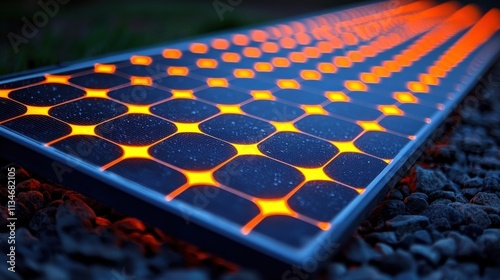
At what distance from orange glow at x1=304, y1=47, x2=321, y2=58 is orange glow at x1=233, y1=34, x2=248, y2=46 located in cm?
51

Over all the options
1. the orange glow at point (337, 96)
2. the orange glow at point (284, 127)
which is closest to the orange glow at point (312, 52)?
the orange glow at point (337, 96)

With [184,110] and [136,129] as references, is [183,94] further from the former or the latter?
[136,129]

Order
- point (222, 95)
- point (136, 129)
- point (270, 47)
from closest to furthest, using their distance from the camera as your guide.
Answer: point (136, 129), point (222, 95), point (270, 47)

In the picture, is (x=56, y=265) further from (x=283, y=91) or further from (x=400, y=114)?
(x=400, y=114)

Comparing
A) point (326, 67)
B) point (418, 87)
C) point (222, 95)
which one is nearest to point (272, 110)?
point (222, 95)

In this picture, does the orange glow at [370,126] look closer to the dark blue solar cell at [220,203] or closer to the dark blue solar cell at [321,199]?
the dark blue solar cell at [321,199]

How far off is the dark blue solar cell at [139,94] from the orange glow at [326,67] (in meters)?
1.29

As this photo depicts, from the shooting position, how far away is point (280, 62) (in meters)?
3.42

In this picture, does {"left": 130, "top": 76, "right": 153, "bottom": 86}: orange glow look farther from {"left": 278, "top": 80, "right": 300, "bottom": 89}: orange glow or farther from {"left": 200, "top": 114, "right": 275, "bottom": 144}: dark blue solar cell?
{"left": 278, "top": 80, "right": 300, "bottom": 89}: orange glow

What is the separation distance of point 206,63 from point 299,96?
79 cm

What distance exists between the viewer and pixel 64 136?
1.87 m

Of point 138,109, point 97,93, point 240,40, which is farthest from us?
point 240,40

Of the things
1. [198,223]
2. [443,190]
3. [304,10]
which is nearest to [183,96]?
[198,223]

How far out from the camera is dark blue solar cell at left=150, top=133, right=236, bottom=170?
5.91ft
